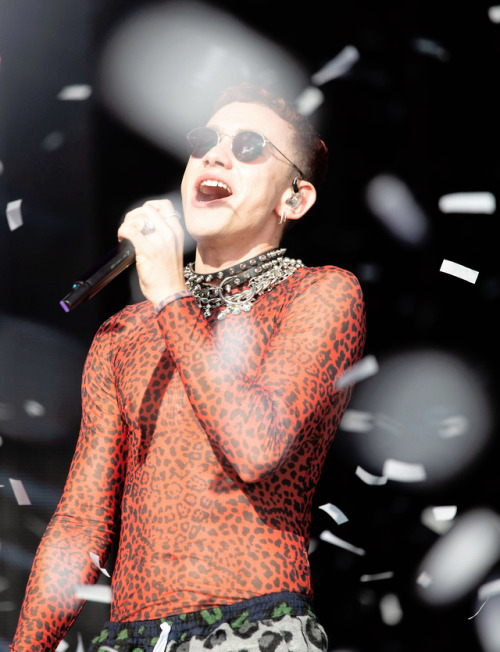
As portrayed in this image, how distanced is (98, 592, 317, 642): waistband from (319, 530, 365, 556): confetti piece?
29.0 inches

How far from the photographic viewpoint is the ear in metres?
1.66

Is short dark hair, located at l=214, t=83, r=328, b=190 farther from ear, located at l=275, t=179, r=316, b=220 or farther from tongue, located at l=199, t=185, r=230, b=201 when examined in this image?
tongue, located at l=199, t=185, r=230, b=201

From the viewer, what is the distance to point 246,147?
1570mm

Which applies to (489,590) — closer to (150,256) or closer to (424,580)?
(424,580)

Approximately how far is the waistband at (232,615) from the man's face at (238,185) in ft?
2.16

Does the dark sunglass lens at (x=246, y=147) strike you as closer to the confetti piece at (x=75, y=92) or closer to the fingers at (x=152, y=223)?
the fingers at (x=152, y=223)

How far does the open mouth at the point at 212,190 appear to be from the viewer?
5.10 ft

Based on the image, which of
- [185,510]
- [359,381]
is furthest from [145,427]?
[359,381]

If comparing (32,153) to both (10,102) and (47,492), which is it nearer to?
(10,102)

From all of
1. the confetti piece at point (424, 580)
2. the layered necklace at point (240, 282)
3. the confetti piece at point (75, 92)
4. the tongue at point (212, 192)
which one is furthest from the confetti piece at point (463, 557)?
the confetti piece at point (75, 92)

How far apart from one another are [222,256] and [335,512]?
0.78 metres

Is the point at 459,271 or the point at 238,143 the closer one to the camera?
the point at 238,143

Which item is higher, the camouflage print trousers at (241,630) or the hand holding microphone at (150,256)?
the hand holding microphone at (150,256)

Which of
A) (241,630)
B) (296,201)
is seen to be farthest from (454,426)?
(241,630)
